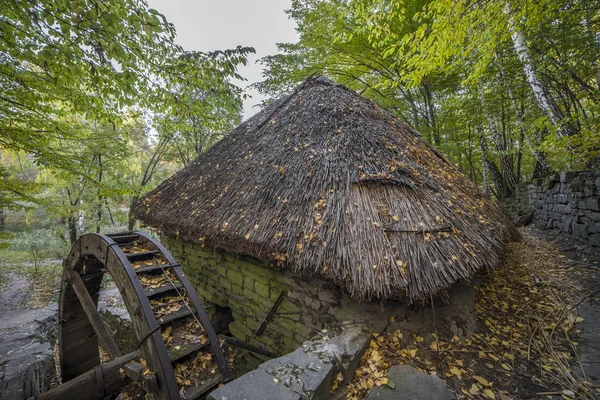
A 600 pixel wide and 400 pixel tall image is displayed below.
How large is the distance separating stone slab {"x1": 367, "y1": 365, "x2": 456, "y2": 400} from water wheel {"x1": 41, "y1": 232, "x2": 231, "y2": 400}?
137 centimetres

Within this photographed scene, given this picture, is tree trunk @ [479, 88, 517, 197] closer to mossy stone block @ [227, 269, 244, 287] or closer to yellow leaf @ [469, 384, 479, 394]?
yellow leaf @ [469, 384, 479, 394]

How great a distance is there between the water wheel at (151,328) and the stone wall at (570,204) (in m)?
6.14

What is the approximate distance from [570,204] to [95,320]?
27.5 feet

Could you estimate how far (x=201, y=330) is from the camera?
8.07 ft

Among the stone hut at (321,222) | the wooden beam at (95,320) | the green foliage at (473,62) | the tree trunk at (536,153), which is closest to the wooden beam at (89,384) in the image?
the wooden beam at (95,320)

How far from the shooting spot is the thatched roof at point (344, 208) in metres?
2.21

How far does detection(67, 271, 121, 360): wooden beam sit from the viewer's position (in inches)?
122

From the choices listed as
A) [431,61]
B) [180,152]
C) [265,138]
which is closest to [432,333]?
[265,138]

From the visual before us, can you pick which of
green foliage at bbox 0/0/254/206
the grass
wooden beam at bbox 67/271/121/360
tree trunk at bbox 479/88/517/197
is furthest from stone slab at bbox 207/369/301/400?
the grass

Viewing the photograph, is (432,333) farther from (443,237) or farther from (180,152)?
(180,152)

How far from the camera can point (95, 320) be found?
3.18m

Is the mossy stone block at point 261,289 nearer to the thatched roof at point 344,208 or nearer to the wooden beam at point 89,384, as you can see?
the thatched roof at point 344,208

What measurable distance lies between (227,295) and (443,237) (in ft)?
10.1

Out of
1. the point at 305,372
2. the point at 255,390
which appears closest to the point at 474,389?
the point at 305,372
